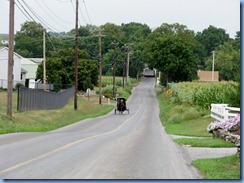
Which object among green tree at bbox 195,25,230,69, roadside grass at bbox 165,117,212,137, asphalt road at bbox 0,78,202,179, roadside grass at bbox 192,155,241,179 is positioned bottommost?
roadside grass at bbox 165,117,212,137

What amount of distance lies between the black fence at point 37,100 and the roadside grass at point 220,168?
85.4 ft

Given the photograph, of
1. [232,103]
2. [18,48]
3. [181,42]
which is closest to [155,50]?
[181,42]

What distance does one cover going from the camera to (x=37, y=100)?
44688 mm

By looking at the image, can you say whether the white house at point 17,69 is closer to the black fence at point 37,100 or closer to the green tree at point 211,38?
the black fence at point 37,100

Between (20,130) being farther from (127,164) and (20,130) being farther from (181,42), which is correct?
(181,42)

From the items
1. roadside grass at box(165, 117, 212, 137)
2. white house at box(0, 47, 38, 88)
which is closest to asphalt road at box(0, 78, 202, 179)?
roadside grass at box(165, 117, 212, 137)

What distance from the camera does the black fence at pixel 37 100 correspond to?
38938 mm

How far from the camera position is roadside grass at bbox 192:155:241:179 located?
38.6 ft

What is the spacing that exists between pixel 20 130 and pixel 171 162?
1584 centimetres

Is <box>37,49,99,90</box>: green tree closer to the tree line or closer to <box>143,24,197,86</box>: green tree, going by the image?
the tree line

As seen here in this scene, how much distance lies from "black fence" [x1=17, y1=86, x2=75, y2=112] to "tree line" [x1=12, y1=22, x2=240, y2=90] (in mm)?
15630

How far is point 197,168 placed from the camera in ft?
43.5

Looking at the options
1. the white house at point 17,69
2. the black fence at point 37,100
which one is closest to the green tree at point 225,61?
the white house at point 17,69

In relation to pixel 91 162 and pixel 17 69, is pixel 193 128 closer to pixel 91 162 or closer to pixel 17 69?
pixel 91 162
